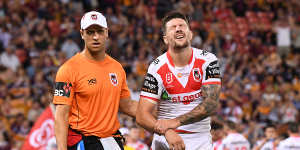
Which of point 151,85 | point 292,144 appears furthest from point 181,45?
point 292,144

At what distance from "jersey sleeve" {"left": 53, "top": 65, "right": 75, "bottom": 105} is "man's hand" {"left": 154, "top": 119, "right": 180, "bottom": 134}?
946 mm

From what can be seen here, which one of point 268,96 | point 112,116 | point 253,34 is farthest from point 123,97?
point 253,34

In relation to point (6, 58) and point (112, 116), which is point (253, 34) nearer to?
point (6, 58)

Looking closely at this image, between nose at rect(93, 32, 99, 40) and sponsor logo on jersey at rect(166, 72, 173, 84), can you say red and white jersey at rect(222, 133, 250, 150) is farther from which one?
nose at rect(93, 32, 99, 40)

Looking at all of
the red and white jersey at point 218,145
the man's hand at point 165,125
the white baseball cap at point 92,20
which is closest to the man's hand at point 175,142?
the man's hand at point 165,125

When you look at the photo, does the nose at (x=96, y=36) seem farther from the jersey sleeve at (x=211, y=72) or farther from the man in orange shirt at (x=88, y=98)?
the jersey sleeve at (x=211, y=72)

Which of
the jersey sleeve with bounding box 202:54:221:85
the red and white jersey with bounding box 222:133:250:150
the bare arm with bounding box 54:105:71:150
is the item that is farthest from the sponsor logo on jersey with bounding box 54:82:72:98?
the red and white jersey with bounding box 222:133:250:150

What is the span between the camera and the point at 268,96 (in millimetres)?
18141

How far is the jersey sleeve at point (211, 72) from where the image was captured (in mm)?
5742

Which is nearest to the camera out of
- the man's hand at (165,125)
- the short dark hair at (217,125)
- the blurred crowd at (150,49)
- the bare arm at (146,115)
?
the man's hand at (165,125)

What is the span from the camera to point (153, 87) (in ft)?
19.3

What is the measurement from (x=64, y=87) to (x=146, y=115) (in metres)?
0.89

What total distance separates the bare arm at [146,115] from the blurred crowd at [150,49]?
7220 millimetres

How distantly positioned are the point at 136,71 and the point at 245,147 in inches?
269
